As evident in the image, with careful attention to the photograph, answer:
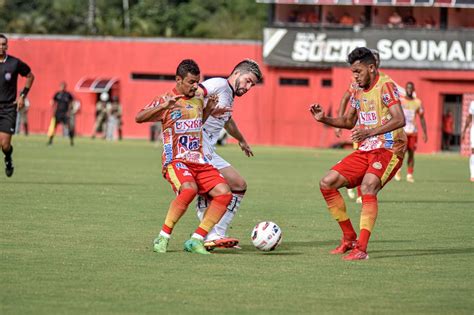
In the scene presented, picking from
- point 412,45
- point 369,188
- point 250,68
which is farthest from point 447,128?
point 369,188

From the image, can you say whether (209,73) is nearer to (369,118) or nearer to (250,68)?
(250,68)

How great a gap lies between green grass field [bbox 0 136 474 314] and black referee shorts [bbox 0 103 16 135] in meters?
1.08

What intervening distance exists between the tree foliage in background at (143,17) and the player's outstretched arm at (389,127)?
50.2 m

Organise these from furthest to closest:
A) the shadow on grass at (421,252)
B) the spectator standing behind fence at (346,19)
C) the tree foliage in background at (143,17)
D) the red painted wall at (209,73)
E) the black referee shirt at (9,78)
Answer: the tree foliage in background at (143,17) → the spectator standing behind fence at (346,19) → the red painted wall at (209,73) → the black referee shirt at (9,78) → the shadow on grass at (421,252)

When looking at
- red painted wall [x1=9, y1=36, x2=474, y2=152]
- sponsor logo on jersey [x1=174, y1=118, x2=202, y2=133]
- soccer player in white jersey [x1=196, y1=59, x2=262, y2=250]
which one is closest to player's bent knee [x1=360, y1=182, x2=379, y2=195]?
soccer player in white jersey [x1=196, y1=59, x2=262, y2=250]

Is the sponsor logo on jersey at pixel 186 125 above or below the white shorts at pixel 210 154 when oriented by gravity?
above

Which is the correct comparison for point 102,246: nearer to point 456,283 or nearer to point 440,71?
point 456,283

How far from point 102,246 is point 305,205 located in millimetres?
7341

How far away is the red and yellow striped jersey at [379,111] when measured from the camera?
511 inches

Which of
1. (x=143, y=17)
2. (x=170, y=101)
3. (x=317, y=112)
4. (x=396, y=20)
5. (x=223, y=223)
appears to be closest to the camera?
(x=170, y=101)

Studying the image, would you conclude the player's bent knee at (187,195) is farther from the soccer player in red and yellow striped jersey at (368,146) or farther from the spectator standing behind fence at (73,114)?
the spectator standing behind fence at (73,114)

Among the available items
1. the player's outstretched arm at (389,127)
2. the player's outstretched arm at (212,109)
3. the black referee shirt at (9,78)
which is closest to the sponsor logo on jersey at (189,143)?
the player's outstretched arm at (212,109)

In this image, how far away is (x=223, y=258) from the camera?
12531mm

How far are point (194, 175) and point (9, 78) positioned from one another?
26.1ft
